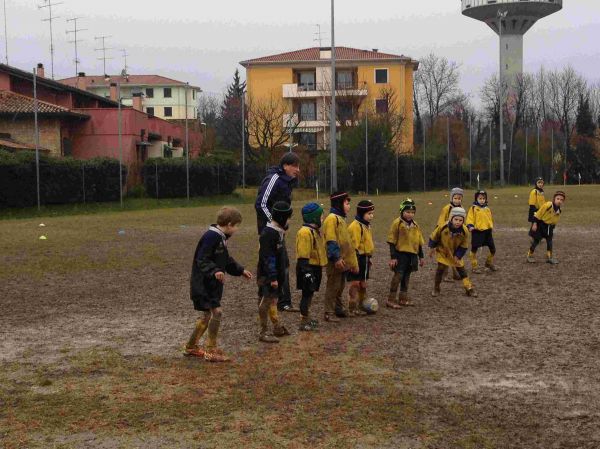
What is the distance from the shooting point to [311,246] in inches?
366

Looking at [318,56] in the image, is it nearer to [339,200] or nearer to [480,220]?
[480,220]

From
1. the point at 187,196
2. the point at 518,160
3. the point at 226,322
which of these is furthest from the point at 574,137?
the point at 226,322

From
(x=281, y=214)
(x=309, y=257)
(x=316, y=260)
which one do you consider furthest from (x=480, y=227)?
(x=281, y=214)

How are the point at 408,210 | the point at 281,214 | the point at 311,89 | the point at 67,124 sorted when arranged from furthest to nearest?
the point at 311,89 → the point at 67,124 → the point at 408,210 → the point at 281,214

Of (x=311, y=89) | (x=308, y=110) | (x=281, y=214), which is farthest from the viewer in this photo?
(x=308, y=110)

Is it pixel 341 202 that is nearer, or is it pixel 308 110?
pixel 341 202

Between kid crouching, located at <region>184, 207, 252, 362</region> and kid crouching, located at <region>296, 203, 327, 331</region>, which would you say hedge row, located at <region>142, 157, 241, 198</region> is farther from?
kid crouching, located at <region>184, 207, 252, 362</region>

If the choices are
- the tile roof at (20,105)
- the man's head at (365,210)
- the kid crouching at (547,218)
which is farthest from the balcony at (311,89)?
the man's head at (365,210)

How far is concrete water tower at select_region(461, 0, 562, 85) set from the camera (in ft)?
246

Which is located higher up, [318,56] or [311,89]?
[318,56]

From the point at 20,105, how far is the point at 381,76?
131 feet

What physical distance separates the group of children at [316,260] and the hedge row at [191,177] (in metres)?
28.5

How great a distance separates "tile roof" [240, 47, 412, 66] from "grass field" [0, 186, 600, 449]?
206 ft

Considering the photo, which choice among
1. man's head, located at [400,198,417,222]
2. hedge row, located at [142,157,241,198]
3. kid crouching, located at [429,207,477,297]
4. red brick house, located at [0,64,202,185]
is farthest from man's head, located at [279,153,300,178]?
red brick house, located at [0,64,202,185]
